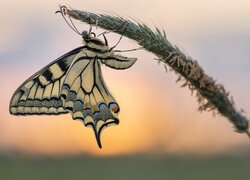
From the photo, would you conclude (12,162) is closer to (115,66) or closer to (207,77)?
(115,66)

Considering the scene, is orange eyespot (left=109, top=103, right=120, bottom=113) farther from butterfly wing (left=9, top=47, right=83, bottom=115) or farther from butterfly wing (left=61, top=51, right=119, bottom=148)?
butterfly wing (left=9, top=47, right=83, bottom=115)

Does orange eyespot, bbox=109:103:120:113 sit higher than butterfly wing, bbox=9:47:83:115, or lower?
lower

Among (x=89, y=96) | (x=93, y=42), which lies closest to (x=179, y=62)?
(x=93, y=42)

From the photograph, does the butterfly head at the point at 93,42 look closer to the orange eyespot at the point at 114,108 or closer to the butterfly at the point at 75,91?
the butterfly at the point at 75,91

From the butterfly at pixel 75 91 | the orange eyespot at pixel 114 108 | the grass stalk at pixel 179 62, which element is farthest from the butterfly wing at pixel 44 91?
the grass stalk at pixel 179 62

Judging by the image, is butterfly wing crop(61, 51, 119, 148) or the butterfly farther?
butterfly wing crop(61, 51, 119, 148)

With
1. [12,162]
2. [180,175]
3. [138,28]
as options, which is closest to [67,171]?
[12,162]

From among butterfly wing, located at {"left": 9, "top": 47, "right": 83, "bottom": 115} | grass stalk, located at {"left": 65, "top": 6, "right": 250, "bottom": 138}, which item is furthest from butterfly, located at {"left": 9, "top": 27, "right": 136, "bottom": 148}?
grass stalk, located at {"left": 65, "top": 6, "right": 250, "bottom": 138}

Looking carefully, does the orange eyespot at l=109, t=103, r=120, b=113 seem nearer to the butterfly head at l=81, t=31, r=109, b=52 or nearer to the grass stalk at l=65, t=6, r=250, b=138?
the butterfly head at l=81, t=31, r=109, b=52

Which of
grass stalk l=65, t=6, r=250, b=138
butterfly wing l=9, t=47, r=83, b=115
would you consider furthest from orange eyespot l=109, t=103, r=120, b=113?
grass stalk l=65, t=6, r=250, b=138
